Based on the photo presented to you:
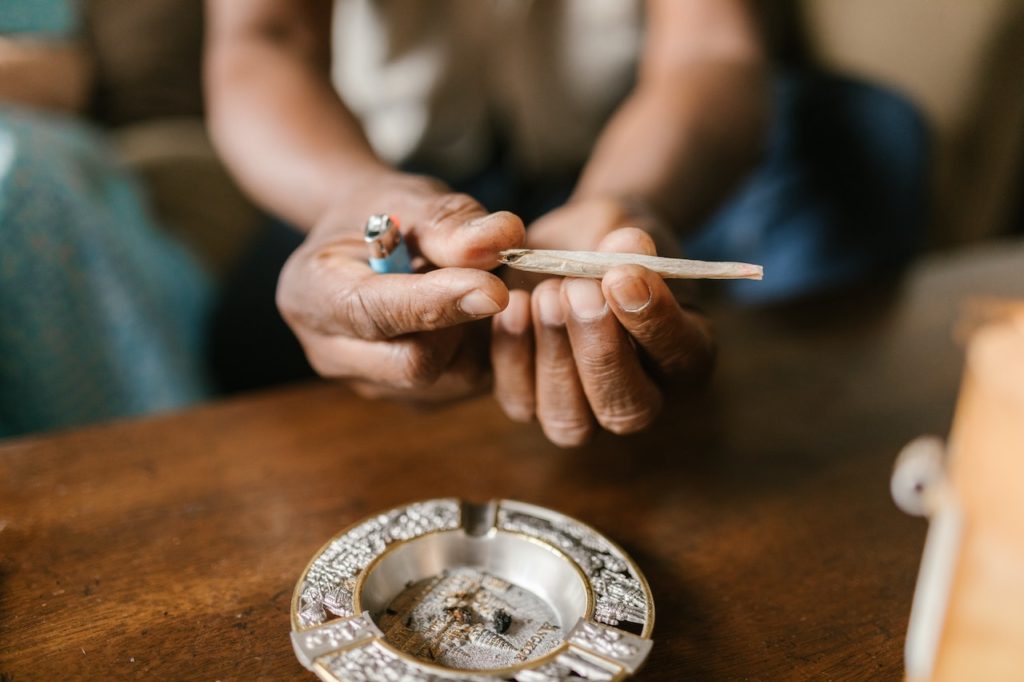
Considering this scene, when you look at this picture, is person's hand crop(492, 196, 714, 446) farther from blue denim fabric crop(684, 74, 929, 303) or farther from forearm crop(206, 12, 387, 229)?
blue denim fabric crop(684, 74, 929, 303)

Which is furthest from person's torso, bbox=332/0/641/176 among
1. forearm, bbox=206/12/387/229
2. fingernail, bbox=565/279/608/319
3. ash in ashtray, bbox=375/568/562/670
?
ash in ashtray, bbox=375/568/562/670

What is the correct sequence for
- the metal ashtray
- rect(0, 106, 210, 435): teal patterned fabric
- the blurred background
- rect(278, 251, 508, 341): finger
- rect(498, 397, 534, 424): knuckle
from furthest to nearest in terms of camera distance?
the blurred background → rect(0, 106, 210, 435): teal patterned fabric → rect(498, 397, 534, 424): knuckle → rect(278, 251, 508, 341): finger → the metal ashtray

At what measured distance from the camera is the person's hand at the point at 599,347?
50cm

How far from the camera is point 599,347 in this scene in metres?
0.52

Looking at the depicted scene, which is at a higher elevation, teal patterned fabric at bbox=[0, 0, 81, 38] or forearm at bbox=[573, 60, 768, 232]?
teal patterned fabric at bbox=[0, 0, 81, 38]

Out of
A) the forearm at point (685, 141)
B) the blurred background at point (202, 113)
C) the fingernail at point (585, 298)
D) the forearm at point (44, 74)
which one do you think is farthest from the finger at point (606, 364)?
the forearm at point (44, 74)

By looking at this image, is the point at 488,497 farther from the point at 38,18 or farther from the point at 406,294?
the point at 38,18

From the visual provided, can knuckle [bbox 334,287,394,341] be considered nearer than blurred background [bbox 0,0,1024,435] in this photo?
Yes

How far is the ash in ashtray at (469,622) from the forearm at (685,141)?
1.63 ft

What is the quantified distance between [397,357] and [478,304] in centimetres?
12

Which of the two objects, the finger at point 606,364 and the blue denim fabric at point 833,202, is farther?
the blue denim fabric at point 833,202

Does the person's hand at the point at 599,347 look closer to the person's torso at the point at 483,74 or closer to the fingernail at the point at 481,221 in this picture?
the fingernail at the point at 481,221

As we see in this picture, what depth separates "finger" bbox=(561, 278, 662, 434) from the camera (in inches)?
20.0

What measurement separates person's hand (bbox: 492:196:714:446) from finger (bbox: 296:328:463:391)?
4 centimetres
